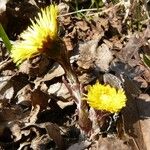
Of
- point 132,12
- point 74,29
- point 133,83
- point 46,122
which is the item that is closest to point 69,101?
point 46,122

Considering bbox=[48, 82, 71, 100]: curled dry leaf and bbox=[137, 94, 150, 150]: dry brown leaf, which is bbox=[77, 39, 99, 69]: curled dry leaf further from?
bbox=[137, 94, 150, 150]: dry brown leaf

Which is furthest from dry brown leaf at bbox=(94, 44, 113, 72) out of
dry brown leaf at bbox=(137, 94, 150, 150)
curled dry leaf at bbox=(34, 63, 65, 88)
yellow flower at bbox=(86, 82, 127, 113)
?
yellow flower at bbox=(86, 82, 127, 113)

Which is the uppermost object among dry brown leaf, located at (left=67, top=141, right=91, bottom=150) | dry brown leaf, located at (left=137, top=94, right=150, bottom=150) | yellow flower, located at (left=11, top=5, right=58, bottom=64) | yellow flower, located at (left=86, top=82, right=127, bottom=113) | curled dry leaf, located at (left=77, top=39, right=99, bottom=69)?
yellow flower, located at (left=11, top=5, right=58, bottom=64)

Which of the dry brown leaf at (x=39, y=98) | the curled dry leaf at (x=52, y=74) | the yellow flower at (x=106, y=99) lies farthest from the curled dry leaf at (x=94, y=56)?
the yellow flower at (x=106, y=99)

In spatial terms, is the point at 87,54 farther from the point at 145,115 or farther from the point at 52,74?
the point at 145,115

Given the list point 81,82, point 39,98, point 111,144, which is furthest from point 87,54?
point 111,144

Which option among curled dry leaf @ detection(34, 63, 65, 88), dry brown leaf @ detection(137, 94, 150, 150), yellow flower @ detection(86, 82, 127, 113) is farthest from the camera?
curled dry leaf @ detection(34, 63, 65, 88)
